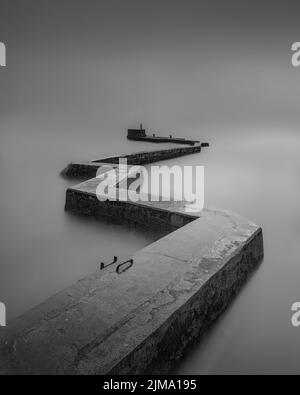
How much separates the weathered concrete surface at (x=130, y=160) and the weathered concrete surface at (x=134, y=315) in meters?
5.81

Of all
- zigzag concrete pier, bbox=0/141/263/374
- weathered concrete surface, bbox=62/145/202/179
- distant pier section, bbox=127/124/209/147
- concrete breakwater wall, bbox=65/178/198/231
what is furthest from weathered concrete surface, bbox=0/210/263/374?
distant pier section, bbox=127/124/209/147

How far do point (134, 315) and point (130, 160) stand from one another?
9.13 m

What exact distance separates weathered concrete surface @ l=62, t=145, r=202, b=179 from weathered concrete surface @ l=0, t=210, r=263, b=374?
5.81 meters

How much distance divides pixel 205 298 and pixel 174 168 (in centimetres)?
858

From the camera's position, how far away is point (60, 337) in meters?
2.12

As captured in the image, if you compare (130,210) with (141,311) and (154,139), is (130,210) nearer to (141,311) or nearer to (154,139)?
(141,311)

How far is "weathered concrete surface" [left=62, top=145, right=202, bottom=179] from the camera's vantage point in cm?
913

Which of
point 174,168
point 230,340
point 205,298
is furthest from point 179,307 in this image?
point 174,168

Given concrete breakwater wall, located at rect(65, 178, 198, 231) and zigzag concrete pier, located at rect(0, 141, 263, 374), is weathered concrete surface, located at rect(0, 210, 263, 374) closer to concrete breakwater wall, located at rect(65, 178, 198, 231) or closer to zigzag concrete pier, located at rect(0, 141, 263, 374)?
zigzag concrete pier, located at rect(0, 141, 263, 374)

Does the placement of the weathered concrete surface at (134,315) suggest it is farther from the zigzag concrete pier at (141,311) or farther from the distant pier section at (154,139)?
the distant pier section at (154,139)

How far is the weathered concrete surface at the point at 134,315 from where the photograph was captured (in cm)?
196

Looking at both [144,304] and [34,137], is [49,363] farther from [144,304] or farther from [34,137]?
[34,137]

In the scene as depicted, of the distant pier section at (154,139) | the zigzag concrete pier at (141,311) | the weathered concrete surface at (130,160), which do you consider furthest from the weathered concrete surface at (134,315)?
the distant pier section at (154,139)
